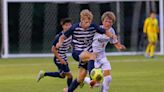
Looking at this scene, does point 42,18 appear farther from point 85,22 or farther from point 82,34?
point 85,22

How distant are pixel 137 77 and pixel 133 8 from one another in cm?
1600

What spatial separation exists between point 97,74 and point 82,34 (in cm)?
88

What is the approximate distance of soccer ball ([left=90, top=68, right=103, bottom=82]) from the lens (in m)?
13.2

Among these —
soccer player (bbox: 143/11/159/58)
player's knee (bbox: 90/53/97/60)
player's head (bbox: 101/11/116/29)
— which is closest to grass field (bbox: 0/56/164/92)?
player's knee (bbox: 90/53/97/60)

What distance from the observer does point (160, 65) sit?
A: 24844 millimetres

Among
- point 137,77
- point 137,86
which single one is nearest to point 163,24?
point 137,77

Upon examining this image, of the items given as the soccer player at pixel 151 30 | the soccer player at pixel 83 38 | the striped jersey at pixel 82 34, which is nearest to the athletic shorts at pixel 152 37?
the soccer player at pixel 151 30

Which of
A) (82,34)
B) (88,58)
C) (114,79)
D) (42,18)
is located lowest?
(114,79)

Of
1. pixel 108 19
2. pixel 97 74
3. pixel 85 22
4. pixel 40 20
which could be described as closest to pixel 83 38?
pixel 85 22

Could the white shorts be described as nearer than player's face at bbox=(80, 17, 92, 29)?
No

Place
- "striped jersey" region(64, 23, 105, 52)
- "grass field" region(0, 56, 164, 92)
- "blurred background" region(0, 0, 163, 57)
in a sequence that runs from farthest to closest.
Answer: "blurred background" region(0, 0, 163, 57)
"grass field" region(0, 56, 164, 92)
"striped jersey" region(64, 23, 105, 52)

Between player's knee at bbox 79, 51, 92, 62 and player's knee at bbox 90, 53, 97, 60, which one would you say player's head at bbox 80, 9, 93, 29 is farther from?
player's knee at bbox 90, 53, 97, 60

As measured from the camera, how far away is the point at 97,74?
43.2ft

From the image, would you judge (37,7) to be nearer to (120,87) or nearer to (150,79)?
(150,79)
